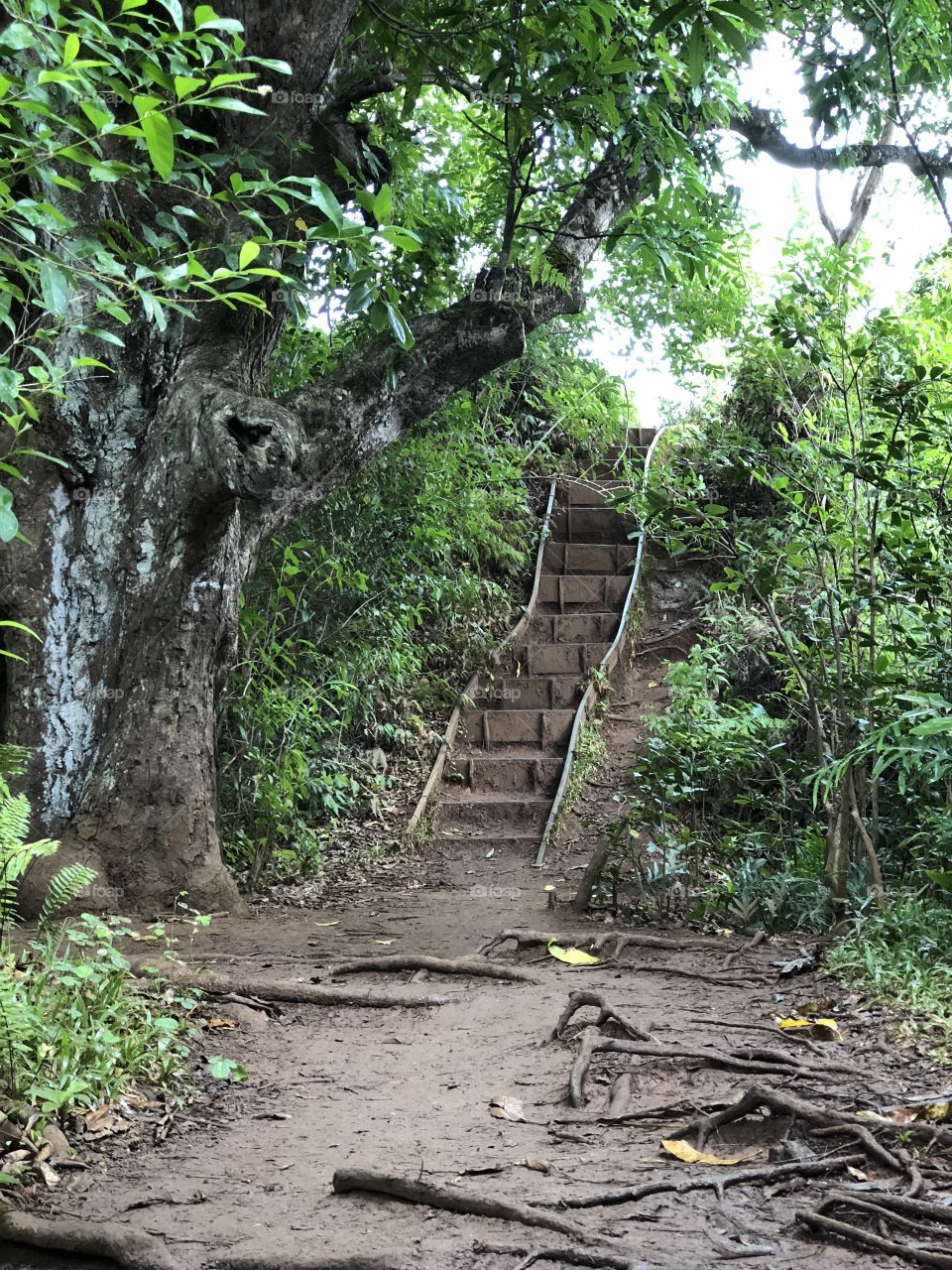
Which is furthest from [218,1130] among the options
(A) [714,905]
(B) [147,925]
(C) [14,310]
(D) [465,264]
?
(D) [465,264]

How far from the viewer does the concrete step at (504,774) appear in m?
9.07

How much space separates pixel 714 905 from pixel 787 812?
1405 millimetres

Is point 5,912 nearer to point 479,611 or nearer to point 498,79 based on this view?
point 498,79

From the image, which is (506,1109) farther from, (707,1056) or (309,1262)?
(309,1262)

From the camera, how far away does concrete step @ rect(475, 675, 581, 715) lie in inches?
395

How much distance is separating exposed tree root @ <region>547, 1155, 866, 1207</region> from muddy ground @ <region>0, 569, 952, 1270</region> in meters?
0.02

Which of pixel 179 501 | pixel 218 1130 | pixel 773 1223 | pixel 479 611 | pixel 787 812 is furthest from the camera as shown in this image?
pixel 479 611

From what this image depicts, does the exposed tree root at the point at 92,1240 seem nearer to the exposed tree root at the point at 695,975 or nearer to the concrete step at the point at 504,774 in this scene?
the exposed tree root at the point at 695,975

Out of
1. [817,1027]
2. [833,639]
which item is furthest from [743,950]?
[833,639]

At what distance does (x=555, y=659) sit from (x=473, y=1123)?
25.1 ft

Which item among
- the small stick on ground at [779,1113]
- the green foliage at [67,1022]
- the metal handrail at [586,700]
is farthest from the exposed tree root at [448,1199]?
the metal handrail at [586,700]

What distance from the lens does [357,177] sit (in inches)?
244

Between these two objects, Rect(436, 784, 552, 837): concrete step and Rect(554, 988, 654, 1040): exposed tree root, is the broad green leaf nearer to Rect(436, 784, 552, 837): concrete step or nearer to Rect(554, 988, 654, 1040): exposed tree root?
Rect(554, 988, 654, 1040): exposed tree root

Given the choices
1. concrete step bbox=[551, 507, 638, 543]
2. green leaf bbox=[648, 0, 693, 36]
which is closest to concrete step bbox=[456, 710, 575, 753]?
concrete step bbox=[551, 507, 638, 543]
